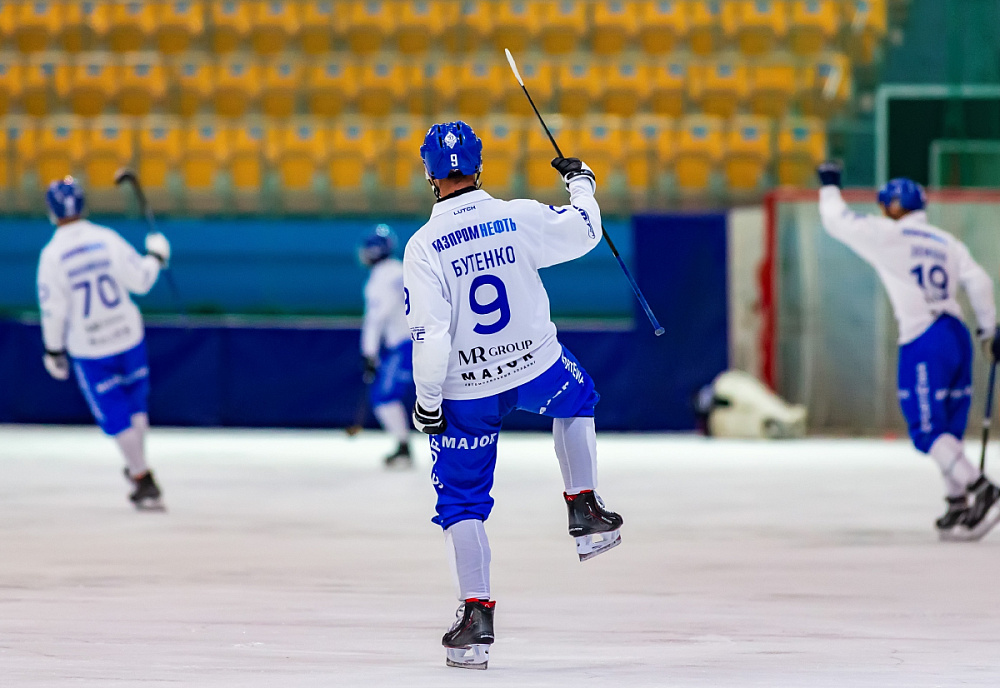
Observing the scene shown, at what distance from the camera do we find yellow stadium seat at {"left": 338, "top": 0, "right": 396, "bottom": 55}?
18.5 m

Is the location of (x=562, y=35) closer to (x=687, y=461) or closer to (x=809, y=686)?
(x=687, y=461)

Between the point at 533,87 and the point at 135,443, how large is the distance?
8.92 m

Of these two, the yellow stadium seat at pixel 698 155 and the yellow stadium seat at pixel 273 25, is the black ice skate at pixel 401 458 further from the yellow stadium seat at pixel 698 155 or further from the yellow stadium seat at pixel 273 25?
the yellow stadium seat at pixel 273 25

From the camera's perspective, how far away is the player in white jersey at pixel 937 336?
29.2 ft

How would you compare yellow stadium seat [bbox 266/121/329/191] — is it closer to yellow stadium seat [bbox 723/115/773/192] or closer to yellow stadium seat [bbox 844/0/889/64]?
yellow stadium seat [bbox 723/115/773/192]

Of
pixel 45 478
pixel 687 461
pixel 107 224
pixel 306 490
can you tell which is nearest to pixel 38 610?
pixel 306 490

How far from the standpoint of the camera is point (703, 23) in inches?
715

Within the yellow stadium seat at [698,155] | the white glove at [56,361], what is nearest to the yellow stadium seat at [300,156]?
the yellow stadium seat at [698,155]

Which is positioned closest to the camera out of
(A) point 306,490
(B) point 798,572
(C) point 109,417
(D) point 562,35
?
(B) point 798,572

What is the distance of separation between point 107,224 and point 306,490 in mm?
→ 6851

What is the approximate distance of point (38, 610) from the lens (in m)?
6.64

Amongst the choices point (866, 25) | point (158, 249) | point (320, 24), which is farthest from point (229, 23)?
point (158, 249)

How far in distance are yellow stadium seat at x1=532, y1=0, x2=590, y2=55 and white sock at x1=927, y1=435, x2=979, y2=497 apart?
10.3 metres

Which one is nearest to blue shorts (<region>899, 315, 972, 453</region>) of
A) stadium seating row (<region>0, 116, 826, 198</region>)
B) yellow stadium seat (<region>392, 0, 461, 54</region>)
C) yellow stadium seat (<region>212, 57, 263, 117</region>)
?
stadium seating row (<region>0, 116, 826, 198</region>)
